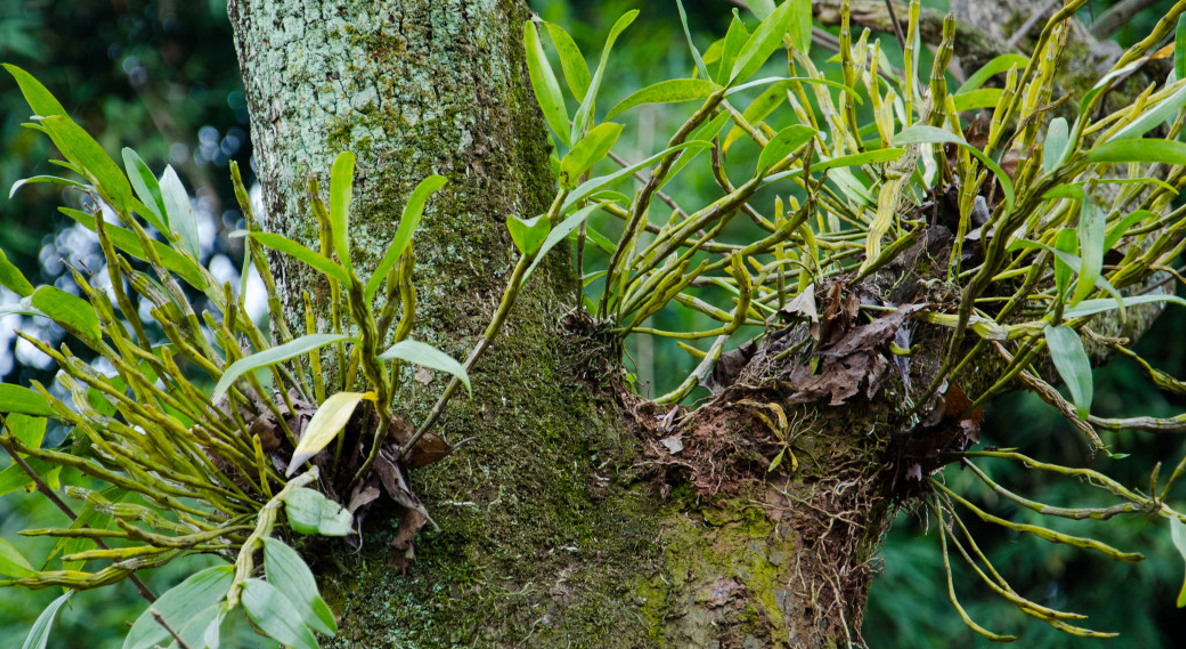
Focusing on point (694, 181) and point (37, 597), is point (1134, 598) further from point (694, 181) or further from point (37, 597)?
point (37, 597)

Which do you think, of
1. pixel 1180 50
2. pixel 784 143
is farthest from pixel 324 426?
pixel 1180 50

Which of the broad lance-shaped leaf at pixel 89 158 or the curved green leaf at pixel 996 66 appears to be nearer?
the broad lance-shaped leaf at pixel 89 158

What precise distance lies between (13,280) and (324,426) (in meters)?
0.24

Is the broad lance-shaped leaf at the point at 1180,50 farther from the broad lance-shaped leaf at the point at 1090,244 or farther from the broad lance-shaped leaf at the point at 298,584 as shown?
the broad lance-shaped leaf at the point at 298,584

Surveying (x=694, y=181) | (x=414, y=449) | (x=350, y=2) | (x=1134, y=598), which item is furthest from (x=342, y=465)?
(x=1134, y=598)

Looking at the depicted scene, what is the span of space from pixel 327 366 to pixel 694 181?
7.20 ft

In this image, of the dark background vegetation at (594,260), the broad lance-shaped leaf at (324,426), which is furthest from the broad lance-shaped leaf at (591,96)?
the dark background vegetation at (594,260)

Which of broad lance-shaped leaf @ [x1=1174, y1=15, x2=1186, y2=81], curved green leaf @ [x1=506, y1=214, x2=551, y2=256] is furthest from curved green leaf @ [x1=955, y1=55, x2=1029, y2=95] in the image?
curved green leaf @ [x1=506, y1=214, x2=551, y2=256]

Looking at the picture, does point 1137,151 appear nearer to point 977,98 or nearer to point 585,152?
point 585,152

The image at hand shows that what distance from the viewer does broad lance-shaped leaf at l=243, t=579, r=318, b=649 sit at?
0.35m

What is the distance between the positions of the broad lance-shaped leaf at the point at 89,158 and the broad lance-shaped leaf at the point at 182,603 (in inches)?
9.3

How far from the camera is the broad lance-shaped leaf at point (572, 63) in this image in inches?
22.1

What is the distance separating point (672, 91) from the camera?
19.8 inches

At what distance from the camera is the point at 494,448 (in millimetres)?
545
